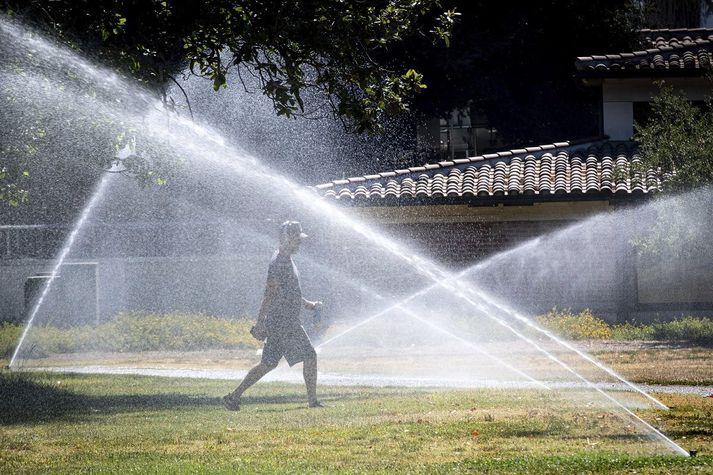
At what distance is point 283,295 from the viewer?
10508 mm

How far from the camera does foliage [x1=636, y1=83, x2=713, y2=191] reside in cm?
1805

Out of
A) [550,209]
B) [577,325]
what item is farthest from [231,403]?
[550,209]

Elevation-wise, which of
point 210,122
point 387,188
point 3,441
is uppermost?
point 210,122

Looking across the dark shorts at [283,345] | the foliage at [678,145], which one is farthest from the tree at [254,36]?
the foliage at [678,145]

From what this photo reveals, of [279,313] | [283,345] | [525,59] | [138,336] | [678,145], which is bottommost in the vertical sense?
[138,336]

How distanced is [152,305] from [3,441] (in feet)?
51.0

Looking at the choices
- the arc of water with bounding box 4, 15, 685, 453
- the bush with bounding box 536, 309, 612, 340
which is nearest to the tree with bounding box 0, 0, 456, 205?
the arc of water with bounding box 4, 15, 685, 453

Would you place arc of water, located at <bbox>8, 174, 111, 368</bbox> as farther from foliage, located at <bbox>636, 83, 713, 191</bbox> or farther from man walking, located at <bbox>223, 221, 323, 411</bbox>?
foliage, located at <bbox>636, 83, 713, 191</bbox>

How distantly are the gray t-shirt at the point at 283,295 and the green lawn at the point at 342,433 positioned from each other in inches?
32.4

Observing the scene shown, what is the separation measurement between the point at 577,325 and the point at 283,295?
32.8 ft

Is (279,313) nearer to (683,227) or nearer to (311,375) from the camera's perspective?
(311,375)

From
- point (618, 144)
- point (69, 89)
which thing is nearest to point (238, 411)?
point (69, 89)

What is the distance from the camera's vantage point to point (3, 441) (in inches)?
348

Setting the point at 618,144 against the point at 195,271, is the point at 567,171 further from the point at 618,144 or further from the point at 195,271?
the point at 195,271
